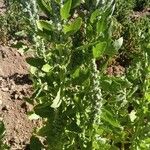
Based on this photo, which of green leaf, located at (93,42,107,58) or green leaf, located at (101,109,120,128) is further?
green leaf, located at (101,109,120,128)

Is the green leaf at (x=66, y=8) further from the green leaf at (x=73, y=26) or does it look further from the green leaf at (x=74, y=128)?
the green leaf at (x=74, y=128)

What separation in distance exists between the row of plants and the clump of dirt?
A: 3.94 feet

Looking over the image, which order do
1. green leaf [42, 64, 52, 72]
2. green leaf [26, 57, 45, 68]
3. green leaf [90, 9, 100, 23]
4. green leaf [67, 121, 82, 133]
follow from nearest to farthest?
green leaf [90, 9, 100, 23]
green leaf [42, 64, 52, 72]
green leaf [26, 57, 45, 68]
green leaf [67, 121, 82, 133]

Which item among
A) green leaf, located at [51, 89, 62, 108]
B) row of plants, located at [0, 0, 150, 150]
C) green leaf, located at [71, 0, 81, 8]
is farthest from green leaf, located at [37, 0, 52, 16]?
green leaf, located at [51, 89, 62, 108]

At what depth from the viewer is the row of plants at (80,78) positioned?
113 inches

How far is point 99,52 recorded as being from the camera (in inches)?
114

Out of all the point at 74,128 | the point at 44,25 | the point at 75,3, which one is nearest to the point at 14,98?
the point at 74,128

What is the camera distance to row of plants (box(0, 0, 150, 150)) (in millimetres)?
2865

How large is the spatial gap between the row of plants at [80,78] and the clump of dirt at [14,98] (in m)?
1.20

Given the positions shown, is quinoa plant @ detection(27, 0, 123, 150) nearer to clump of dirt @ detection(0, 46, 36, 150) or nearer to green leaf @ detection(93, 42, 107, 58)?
green leaf @ detection(93, 42, 107, 58)

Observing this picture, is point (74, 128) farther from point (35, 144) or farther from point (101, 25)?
point (101, 25)

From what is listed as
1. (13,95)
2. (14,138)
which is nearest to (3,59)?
(13,95)

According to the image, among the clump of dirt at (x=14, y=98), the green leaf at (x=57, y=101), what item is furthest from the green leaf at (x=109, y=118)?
the clump of dirt at (x=14, y=98)

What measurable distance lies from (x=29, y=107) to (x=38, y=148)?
1552 mm
